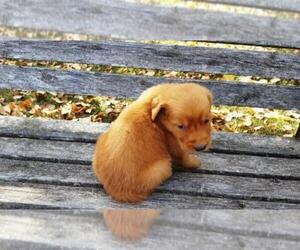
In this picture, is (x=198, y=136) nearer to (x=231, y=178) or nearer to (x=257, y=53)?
(x=231, y=178)

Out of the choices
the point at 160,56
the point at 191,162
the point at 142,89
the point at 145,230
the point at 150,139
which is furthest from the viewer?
the point at 142,89

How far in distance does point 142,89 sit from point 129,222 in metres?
1.65

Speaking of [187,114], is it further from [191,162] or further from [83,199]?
[83,199]

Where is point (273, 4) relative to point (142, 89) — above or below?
above

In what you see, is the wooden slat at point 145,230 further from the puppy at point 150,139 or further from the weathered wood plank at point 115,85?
the weathered wood plank at point 115,85

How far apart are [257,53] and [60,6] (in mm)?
1054

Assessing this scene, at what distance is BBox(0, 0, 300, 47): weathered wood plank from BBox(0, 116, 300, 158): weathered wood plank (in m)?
0.51

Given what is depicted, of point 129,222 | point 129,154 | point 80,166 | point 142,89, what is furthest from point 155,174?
point 129,222

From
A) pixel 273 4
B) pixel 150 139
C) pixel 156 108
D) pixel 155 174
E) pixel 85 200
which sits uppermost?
pixel 273 4

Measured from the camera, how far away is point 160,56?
2971 mm

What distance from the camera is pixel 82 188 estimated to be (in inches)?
98.3

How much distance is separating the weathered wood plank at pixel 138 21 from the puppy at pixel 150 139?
0.44 meters

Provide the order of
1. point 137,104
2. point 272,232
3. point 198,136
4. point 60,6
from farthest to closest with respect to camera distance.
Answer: point 60,6 < point 137,104 < point 198,136 < point 272,232

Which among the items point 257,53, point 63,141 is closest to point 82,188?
point 63,141
